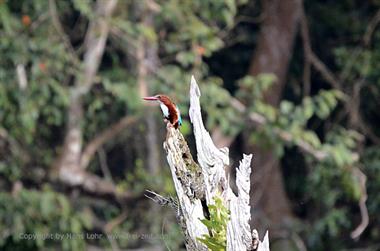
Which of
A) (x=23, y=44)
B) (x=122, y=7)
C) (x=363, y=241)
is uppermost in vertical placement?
(x=122, y=7)

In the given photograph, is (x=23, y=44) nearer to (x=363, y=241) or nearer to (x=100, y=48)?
(x=100, y=48)

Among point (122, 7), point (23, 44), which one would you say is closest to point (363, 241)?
point (122, 7)

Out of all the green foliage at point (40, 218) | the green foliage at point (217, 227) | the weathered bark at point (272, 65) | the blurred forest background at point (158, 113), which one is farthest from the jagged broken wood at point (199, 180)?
the weathered bark at point (272, 65)

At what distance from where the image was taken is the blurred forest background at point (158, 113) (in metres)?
8.62

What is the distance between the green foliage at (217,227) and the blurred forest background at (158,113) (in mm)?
3806

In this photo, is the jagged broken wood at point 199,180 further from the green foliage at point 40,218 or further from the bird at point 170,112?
the green foliage at point 40,218

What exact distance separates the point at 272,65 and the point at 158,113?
79.3 inches

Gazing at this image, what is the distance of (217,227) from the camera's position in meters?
4.09

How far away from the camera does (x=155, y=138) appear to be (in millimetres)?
9633

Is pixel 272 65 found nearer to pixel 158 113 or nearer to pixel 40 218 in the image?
pixel 158 113

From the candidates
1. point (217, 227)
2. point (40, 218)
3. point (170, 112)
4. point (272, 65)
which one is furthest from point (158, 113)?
point (217, 227)

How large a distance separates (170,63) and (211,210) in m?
6.46

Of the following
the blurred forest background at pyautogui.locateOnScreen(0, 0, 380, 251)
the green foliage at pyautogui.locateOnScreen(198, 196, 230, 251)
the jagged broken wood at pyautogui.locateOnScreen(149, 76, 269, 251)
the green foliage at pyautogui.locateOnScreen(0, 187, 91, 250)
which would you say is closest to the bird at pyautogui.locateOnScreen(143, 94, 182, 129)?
the jagged broken wood at pyautogui.locateOnScreen(149, 76, 269, 251)

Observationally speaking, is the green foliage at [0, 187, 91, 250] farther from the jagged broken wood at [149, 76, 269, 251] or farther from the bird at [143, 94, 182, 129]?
the jagged broken wood at [149, 76, 269, 251]
